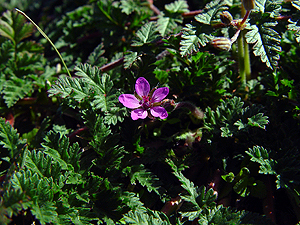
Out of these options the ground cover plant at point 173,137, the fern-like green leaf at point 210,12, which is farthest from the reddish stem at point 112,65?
the fern-like green leaf at point 210,12

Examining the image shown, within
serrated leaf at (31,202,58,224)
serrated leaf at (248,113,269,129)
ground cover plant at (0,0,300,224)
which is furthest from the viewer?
serrated leaf at (248,113,269,129)

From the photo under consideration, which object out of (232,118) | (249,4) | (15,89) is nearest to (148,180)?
(232,118)

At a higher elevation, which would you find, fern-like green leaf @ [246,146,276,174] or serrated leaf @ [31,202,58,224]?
serrated leaf @ [31,202,58,224]

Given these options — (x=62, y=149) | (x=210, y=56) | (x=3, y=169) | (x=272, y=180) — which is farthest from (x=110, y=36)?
(x=272, y=180)

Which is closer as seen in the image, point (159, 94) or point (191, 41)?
point (159, 94)

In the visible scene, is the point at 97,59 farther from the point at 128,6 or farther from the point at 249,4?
the point at 249,4

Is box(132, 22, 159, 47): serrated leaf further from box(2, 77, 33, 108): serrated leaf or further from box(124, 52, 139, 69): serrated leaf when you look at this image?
box(2, 77, 33, 108): serrated leaf

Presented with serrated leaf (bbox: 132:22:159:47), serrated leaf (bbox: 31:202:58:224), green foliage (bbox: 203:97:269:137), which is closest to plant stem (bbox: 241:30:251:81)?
green foliage (bbox: 203:97:269:137)

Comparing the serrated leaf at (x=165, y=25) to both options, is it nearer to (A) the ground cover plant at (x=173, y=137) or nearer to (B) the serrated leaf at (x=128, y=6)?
(A) the ground cover plant at (x=173, y=137)
